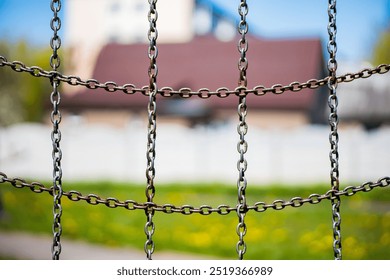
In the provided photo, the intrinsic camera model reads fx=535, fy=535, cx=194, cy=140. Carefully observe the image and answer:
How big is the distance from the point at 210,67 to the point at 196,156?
501 cm

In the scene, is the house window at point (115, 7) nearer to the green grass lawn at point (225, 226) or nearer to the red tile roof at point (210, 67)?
the red tile roof at point (210, 67)

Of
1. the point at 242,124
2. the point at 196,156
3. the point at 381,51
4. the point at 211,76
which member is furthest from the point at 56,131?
the point at 211,76

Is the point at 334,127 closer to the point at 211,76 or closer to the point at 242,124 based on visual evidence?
the point at 242,124

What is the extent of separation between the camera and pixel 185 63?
1351 cm

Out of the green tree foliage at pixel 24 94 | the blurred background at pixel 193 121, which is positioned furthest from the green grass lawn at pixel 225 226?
the green tree foliage at pixel 24 94

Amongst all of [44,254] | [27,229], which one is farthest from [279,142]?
[44,254]

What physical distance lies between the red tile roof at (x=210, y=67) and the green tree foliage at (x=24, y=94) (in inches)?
31.4

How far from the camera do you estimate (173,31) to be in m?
14.0

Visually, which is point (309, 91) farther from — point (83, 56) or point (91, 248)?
point (91, 248)

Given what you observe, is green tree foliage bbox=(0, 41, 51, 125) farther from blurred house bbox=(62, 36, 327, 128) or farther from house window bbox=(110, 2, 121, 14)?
house window bbox=(110, 2, 121, 14)

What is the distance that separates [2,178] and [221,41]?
12453mm

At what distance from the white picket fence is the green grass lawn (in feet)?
3.62

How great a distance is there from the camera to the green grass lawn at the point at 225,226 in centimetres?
448


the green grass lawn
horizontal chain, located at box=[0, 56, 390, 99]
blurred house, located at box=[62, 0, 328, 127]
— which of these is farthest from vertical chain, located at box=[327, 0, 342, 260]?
blurred house, located at box=[62, 0, 328, 127]
